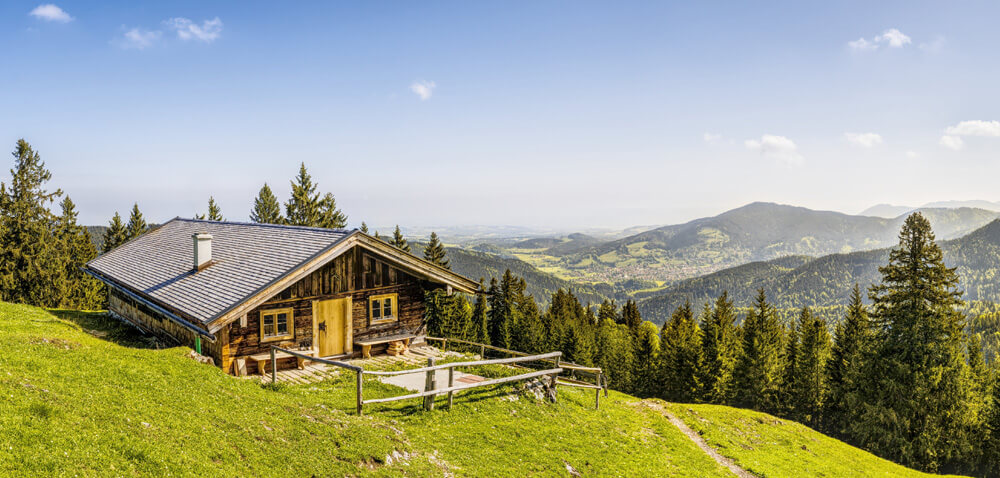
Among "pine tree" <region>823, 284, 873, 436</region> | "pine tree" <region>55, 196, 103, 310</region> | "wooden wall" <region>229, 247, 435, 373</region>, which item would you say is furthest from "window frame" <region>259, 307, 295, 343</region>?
"pine tree" <region>823, 284, 873, 436</region>

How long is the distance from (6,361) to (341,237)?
12247 mm

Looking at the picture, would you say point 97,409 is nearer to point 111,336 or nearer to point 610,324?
point 111,336

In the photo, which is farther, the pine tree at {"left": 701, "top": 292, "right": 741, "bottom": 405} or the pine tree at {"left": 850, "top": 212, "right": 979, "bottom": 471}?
the pine tree at {"left": 701, "top": 292, "right": 741, "bottom": 405}

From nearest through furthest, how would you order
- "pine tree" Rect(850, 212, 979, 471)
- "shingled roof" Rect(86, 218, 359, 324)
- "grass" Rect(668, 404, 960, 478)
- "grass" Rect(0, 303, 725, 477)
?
"grass" Rect(0, 303, 725, 477) → "shingled roof" Rect(86, 218, 359, 324) → "grass" Rect(668, 404, 960, 478) → "pine tree" Rect(850, 212, 979, 471)

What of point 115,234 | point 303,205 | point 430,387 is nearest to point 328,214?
point 303,205

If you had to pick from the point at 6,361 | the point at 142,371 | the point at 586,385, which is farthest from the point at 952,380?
the point at 6,361

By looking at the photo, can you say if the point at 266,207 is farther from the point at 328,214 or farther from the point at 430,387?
the point at 430,387

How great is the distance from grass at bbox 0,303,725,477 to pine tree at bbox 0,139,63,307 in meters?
37.5

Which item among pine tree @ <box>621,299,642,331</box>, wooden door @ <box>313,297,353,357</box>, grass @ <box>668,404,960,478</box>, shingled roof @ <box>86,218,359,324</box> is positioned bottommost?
pine tree @ <box>621,299,642,331</box>

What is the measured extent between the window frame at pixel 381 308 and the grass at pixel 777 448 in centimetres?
1672

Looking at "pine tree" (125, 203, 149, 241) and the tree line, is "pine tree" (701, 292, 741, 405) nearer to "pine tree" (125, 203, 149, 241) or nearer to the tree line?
the tree line

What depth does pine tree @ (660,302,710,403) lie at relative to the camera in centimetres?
5722

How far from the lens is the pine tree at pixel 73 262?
51562 mm

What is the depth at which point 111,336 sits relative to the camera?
24062 mm
